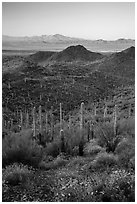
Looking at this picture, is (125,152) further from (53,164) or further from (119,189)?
(119,189)

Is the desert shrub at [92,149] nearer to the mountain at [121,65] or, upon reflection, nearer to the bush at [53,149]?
the bush at [53,149]

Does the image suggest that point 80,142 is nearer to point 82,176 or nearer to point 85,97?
point 82,176

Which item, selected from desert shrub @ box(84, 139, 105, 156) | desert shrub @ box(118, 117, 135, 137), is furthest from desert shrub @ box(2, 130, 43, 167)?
desert shrub @ box(118, 117, 135, 137)

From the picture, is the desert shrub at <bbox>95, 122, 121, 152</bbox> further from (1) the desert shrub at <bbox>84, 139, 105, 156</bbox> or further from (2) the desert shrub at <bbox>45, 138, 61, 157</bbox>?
(2) the desert shrub at <bbox>45, 138, 61, 157</bbox>

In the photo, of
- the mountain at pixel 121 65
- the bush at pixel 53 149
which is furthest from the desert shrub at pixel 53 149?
the mountain at pixel 121 65

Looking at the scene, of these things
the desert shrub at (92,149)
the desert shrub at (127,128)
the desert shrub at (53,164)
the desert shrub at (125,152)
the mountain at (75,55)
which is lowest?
the desert shrub at (53,164)

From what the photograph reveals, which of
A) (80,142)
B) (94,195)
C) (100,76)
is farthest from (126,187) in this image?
(100,76)
